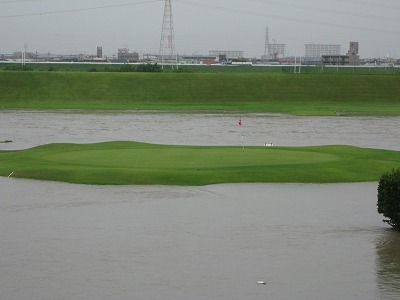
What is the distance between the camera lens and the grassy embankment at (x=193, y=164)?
26875 millimetres

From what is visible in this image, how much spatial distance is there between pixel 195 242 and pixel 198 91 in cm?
6120

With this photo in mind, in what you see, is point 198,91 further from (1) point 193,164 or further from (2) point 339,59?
(2) point 339,59

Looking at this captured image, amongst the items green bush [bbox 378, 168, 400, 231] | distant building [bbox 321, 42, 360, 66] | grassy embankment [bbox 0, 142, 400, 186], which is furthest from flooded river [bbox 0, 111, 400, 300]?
distant building [bbox 321, 42, 360, 66]

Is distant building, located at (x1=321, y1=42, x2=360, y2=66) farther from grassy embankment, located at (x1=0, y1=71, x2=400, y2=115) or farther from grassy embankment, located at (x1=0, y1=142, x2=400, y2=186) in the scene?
grassy embankment, located at (x1=0, y1=142, x2=400, y2=186)

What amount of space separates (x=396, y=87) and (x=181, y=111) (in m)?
25.0

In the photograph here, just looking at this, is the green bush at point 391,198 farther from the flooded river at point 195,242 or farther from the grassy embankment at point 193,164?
the grassy embankment at point 193,164

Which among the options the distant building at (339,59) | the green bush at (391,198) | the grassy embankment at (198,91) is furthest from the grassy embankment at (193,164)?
the distant building at (339,59)

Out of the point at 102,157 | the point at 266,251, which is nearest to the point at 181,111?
the point at 102,157

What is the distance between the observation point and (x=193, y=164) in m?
29.0

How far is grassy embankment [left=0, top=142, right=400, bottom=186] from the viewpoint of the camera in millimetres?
26875

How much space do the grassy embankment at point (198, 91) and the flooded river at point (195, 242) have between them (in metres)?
44.9

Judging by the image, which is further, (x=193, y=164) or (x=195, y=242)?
(x=193, y=164)

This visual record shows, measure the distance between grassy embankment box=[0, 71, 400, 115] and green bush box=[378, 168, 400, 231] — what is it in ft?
159

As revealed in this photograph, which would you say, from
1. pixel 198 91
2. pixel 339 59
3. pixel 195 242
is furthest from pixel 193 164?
pixel 339 59
